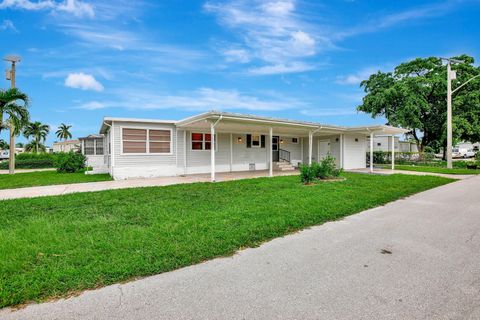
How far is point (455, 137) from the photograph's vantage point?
23797 mm

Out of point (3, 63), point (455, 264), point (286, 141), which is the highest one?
point (3, 63)

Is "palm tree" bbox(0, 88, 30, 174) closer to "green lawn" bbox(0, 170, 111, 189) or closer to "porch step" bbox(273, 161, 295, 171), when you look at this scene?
"green lawn" bbox(0, 170, 111, 189)

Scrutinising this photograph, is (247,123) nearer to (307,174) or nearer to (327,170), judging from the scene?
(307,174)

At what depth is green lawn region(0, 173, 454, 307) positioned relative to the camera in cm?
284

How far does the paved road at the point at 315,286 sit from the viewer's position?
7.21 ft

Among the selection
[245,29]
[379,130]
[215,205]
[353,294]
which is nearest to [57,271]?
[353,294]

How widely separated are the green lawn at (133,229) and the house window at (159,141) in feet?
16.7

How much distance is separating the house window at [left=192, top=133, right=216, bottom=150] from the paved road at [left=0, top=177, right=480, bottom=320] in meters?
10.8

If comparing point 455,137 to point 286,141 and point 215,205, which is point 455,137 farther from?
point 215,205

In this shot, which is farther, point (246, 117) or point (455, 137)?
point (455, 137)

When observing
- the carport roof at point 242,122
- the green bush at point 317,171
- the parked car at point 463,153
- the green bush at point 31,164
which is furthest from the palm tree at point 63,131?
the parked car at point 463,153

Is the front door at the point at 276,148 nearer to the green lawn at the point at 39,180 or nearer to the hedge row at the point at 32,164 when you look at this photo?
the green lawn at the point at 39,180

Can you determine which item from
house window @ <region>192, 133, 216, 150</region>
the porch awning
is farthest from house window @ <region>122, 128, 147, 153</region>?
house window @ <region>192, 133, 216, 150</region>

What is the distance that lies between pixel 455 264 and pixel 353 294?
170 cm
